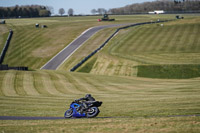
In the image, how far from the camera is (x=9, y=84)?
4288 cm

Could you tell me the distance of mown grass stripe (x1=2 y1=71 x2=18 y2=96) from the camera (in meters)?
37.9

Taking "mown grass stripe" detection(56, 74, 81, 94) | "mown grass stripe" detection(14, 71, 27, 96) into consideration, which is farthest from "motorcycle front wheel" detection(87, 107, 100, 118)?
"mown grass stripe" detection(14, 71, 27, 96)

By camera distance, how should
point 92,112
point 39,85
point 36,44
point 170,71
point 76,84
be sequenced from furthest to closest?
point 36,44
point 170,71
point 76,84
point 39,85
point 92,112

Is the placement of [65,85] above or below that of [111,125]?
below

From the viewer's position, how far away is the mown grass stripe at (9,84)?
124 ft

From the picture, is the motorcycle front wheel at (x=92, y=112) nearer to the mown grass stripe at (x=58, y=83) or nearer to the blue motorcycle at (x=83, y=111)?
the blue motorcycle at (x=83, y=111)

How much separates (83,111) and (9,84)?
935 inches

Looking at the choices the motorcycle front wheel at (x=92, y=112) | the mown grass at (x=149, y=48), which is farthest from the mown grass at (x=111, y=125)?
the mown grass at (x=149, y=48)

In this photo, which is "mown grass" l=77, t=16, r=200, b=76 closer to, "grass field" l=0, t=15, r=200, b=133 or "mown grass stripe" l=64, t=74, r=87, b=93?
"grass field" l=0, t=15, r=200, b=133

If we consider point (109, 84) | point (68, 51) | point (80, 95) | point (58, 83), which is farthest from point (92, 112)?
point (68, 51)

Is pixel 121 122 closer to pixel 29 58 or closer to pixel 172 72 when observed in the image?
pixel 172 72

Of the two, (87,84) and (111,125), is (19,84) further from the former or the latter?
(111,125)

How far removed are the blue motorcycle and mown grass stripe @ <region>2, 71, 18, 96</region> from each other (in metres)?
16.4

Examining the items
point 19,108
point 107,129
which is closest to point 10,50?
point 19,108
